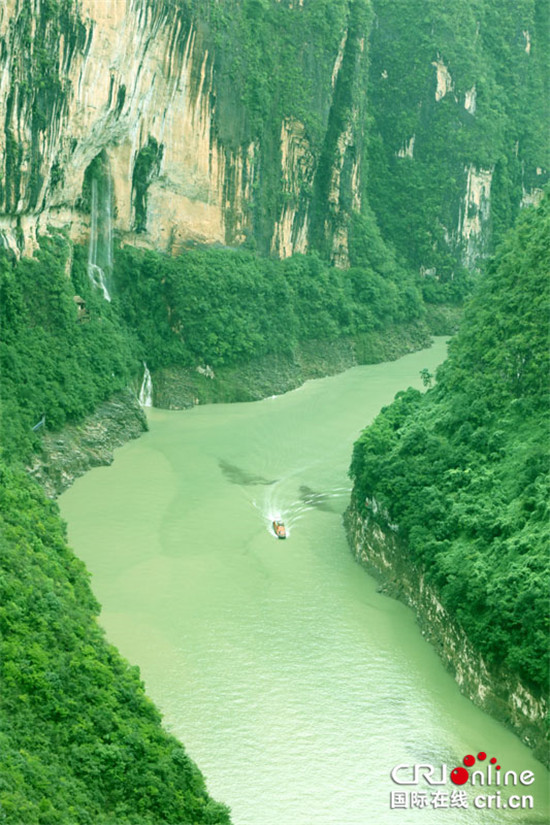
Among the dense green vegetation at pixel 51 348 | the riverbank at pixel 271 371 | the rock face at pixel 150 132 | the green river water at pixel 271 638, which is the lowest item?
the green river water at pixel 271 638

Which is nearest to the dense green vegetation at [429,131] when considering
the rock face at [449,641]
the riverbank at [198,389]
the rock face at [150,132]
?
the rock face at [150,132]

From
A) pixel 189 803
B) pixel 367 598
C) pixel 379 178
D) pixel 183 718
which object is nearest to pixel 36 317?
pixel 367 598

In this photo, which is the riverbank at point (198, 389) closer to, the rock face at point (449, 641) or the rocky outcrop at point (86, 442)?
the rocky outcrop at point (86, 442)

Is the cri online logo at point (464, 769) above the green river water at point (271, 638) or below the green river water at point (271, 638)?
below

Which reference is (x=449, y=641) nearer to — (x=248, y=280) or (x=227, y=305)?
(x=227, y=305)

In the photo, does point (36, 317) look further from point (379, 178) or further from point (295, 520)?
point (379, 178)

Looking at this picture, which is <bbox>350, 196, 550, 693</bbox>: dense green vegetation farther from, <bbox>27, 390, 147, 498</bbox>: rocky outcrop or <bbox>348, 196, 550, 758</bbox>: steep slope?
<bbox>27, 390, 147, 498</bbox>: rocky outcrop

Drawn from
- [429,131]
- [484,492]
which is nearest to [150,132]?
[484,492]
